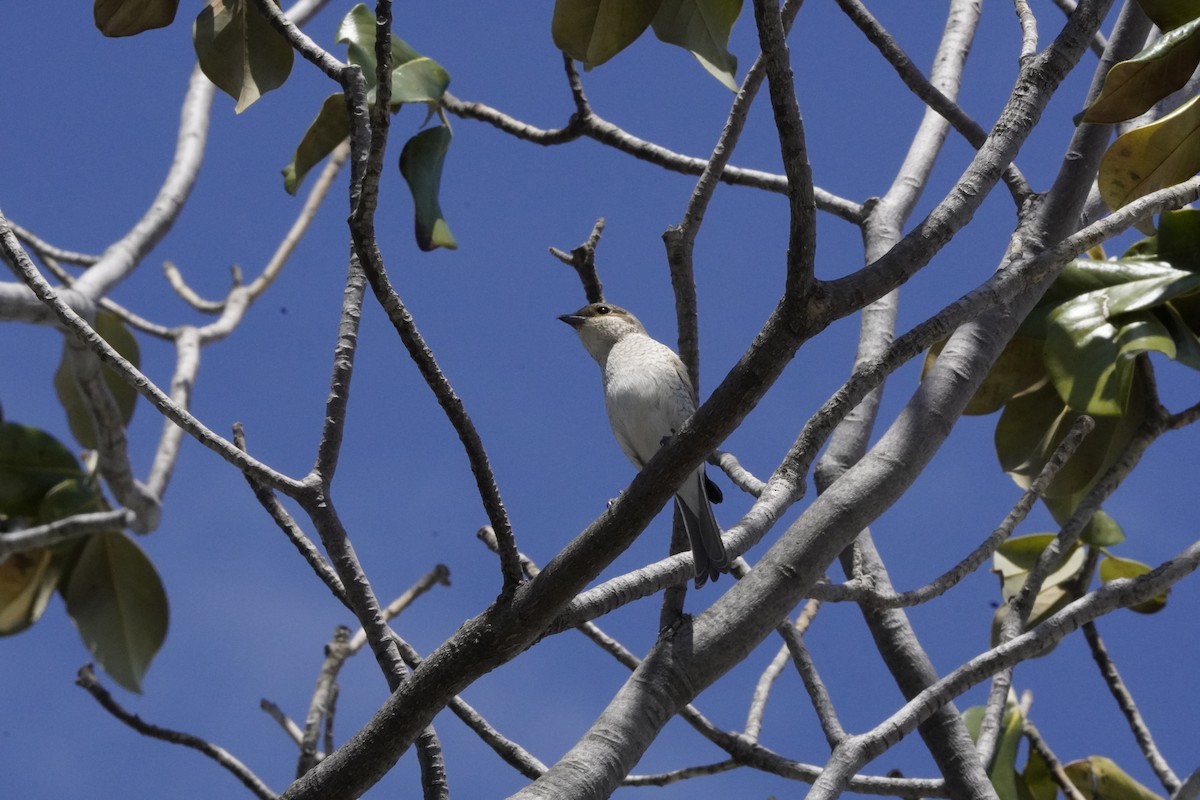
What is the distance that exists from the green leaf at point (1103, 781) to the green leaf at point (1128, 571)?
0.55m

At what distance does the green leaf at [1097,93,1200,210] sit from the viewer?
304cm

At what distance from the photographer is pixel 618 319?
16.6 feet

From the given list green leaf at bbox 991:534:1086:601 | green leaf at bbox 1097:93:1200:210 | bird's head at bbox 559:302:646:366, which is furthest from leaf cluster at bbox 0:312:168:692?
green leaf at bbox 1097:93:1200:210

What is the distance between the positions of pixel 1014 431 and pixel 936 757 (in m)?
1.22

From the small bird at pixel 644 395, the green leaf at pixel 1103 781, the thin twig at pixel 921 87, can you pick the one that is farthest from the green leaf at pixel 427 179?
the green leaf at pixel 1103 781

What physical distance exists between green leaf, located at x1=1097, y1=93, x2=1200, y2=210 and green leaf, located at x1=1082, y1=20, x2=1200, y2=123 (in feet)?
0.20

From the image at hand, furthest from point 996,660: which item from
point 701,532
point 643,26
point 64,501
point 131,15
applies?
point 64,501

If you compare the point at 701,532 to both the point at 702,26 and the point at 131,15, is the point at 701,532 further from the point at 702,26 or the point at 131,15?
the point at 131,15

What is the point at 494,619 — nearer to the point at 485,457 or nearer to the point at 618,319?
the point at 485,457

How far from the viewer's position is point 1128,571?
14.5 ft

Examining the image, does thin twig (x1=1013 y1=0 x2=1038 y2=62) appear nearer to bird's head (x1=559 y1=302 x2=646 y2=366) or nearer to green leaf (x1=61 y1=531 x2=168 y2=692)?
bird's head (x1=559 y1=302 x2=646 y2=366)

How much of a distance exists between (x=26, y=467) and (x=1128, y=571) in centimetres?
422

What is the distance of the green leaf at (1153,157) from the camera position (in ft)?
9.99

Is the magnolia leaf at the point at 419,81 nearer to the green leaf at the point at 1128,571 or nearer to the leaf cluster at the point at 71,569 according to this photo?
the leaf cluster at the point at 71,569
